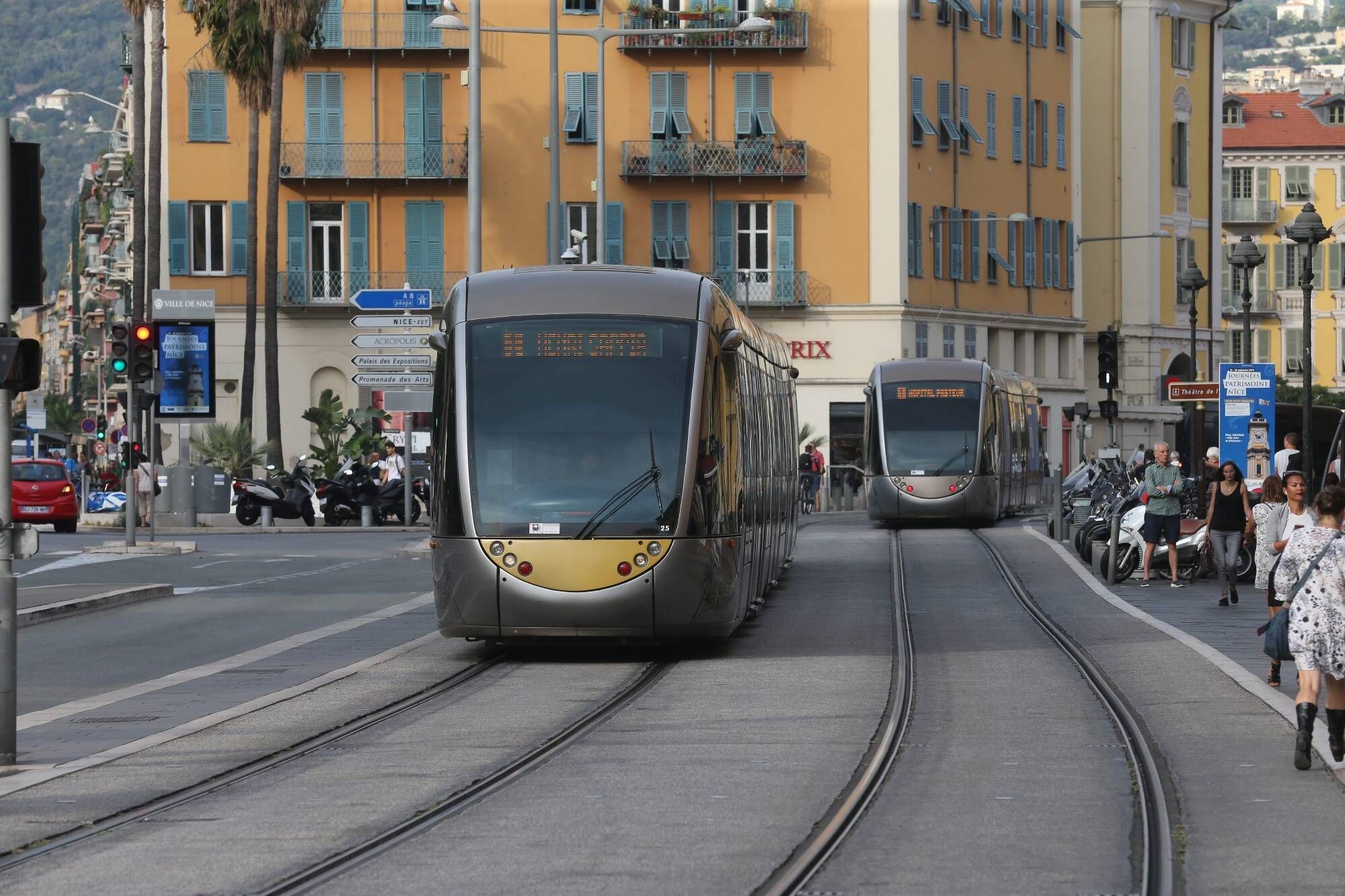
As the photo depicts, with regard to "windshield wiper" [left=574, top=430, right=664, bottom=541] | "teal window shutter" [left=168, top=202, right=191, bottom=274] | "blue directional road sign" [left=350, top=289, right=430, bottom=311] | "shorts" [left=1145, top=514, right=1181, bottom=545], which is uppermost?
"teal window shutter" [left=168, top=202, right=191, bottom=274]

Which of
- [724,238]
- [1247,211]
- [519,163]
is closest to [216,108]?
[519,163]

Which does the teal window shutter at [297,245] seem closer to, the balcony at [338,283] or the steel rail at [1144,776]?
the balcony at [338,283]

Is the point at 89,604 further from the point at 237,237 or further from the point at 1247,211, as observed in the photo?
the point at 1247,211

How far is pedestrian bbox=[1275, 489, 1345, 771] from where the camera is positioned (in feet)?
38.5

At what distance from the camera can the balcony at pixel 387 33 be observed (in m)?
62.6

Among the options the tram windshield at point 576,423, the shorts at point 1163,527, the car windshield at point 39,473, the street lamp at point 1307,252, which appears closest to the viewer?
the tram windshield at point 576,423

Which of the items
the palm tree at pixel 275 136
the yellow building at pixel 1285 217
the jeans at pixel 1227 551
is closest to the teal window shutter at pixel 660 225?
the palm tree at pixel 275 136

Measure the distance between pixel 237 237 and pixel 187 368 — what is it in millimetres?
19767

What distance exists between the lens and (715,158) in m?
63.8


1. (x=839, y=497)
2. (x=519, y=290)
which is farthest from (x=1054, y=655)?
(x=839, y=497)

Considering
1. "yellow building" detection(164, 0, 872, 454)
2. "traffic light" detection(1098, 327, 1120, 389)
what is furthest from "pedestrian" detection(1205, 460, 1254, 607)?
"yellow building" detection(164, 0, 872, 454)

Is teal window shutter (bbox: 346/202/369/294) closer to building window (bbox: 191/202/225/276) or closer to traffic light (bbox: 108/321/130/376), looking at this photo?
building window (bbox: 191/202/225/276)

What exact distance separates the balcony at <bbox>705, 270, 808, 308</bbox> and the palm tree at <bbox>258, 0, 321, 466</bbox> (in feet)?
40.1

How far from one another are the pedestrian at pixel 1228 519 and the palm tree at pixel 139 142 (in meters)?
34.3
